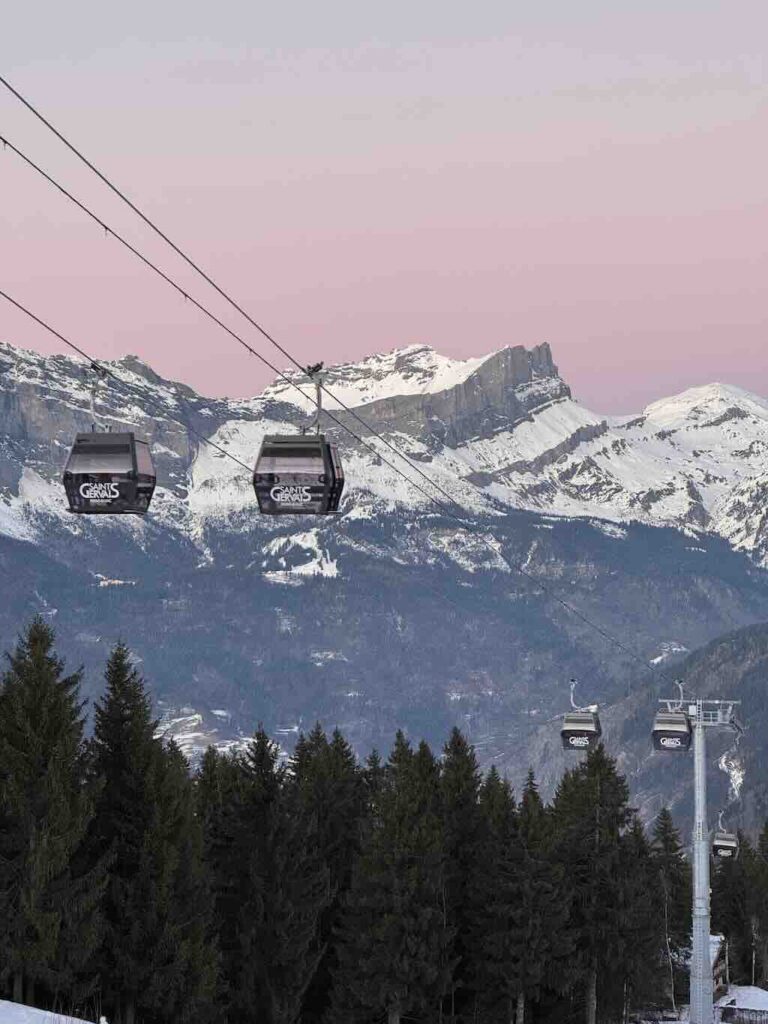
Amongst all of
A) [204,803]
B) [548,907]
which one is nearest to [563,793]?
[548,907]

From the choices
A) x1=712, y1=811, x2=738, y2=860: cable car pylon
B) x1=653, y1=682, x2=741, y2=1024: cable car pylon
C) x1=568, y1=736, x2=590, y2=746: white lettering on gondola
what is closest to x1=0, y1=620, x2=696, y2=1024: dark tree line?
x1=712, y1=811, x2=738, y2=860: cable car pylon

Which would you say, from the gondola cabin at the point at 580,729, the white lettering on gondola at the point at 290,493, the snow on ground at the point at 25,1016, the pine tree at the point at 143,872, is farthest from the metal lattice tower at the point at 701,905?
the snow on ground at the point at 25,1016

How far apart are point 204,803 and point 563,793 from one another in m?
34.7

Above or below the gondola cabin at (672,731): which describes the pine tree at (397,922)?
below

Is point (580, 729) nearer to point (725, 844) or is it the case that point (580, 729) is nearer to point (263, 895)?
point (263, 895)

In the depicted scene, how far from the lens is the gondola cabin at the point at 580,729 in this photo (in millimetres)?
87125

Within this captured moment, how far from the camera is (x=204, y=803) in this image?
89.2 meters

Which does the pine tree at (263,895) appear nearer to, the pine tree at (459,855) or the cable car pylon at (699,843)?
the pine tree at (459,855)

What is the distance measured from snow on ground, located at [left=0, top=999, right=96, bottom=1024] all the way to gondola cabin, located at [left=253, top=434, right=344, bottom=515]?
45.3ft

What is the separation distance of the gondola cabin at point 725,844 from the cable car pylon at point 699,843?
74.0 ft

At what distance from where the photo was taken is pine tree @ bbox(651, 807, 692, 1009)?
5694 inches

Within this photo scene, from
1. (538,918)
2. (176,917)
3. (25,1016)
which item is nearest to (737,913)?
(538,918)

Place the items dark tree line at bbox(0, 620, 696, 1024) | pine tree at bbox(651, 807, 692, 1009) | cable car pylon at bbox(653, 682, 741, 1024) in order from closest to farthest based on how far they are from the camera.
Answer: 1. dark tree line at bbox(0, 620, 696, 1024)
2. cable car pylon at bbox(653, 682, 741, 1024)
3. pine tree at bbox(651, 807, 692, 1009)

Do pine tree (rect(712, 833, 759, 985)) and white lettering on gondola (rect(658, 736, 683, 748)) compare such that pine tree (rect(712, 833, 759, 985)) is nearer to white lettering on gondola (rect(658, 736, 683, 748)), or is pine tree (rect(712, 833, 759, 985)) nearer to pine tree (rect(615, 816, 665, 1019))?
pine tree (rect(615, 816, 665, 1019))
